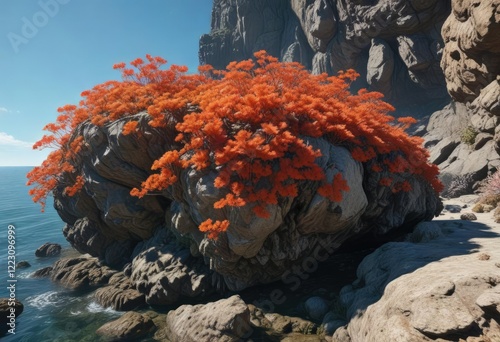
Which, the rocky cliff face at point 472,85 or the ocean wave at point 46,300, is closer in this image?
the rocky cliff face at point 472,85

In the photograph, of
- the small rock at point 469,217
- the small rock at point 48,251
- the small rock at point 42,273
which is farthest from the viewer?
the small rock at point 48,251

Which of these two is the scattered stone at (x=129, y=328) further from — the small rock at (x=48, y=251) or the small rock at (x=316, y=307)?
the small rock at (x=48, y=251)

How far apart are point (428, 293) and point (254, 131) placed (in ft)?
27.3

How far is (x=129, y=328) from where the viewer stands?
12.6 metres

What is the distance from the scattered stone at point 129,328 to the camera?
12.5 metres

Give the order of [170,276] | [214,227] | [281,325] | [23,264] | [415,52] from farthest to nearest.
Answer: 1. [415,52]
2. [23,264]
3. [170,276]
4. [281,325]
5. [214,227]

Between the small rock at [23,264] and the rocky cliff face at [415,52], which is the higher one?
the rocky cliff face at [415,52]

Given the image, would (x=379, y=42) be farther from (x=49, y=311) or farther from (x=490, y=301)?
(x=49, y=311)

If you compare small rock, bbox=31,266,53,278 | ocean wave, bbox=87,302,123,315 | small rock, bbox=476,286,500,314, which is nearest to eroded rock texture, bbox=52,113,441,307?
ocean wave, bbox=87,302,123,315

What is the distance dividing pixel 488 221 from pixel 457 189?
8.51 m

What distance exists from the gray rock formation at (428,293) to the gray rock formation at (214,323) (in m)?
3.84

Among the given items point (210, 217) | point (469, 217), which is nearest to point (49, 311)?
point (210, 217)

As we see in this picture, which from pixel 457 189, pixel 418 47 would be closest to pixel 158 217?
pixel 457 189

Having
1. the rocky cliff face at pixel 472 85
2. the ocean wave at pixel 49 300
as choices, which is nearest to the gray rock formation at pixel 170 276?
the ocean wave at pixel 49 300
